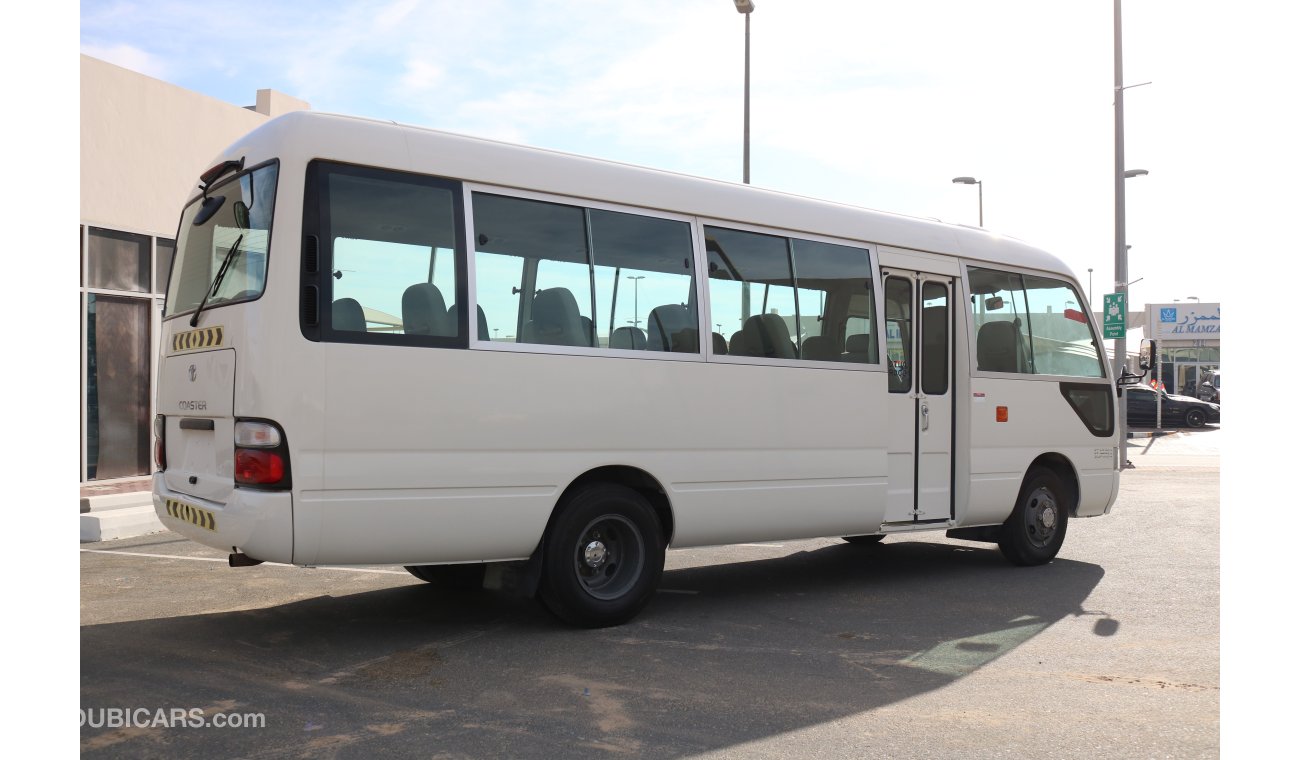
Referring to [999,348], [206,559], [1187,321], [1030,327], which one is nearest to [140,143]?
[206,559]

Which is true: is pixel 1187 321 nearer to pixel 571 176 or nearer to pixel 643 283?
pixel 643 283

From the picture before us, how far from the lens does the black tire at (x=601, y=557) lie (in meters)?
6.74

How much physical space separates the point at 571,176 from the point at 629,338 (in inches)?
41.6

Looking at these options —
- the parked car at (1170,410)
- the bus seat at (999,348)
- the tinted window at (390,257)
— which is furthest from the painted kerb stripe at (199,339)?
the parked car at (1170,410)

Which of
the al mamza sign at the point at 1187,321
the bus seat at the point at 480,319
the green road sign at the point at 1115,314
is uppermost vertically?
the al mamza sign at the point at 1187,321

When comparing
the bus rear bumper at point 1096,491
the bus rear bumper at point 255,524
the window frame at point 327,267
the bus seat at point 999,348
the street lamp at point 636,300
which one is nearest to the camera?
the bus rear bumper at point 255,524

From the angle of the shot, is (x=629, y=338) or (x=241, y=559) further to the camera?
(x=629, y=338)

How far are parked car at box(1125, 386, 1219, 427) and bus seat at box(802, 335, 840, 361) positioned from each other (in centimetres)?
3112

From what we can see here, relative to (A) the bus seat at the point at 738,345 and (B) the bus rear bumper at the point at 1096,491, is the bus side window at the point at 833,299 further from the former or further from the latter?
(B) the bus rear bumper at the point at 1096,491

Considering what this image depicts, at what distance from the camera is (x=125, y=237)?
15.1 meters

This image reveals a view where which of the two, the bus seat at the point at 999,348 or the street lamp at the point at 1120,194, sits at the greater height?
the street lamp at the point at 1120,194

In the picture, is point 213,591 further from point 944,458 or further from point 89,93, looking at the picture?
point 89,93

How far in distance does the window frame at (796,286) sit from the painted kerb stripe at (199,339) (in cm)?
300

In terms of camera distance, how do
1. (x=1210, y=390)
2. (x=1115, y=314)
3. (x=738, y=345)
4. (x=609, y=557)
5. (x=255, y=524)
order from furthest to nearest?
1. (x=1210, y=390)
2. (x=1115, y=314)
3. (x=738, y=345)
4. (x=609, y=557)
5. (x=255, y=524)
